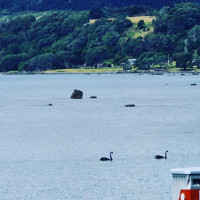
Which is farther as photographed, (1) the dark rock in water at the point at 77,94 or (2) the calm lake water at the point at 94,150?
(1) the dark rock in water at the point at 77,94

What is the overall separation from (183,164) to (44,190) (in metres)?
13.2

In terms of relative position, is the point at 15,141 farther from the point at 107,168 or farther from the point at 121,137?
the point at 107,168

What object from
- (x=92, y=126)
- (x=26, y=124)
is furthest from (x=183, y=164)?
(x=26, y=124)

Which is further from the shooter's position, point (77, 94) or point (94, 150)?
point (77, 94)

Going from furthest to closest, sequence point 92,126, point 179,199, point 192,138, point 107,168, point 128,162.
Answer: point 92,126 → point 192,138 → point 128,162 → point 107,168 → point 179,199

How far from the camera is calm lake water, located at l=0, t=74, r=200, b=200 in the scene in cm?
4559

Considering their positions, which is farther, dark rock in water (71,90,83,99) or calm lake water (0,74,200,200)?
dark rock in water (71,90,83,99)

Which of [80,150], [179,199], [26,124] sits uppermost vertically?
[179,199]

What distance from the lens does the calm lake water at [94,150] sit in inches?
1795

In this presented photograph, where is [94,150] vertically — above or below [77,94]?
above

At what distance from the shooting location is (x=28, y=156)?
6322 cm

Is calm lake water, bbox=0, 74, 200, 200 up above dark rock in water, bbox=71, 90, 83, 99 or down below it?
above

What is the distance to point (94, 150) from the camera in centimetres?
6650

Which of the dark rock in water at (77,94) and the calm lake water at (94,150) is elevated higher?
the calm lake water at (94,150)
